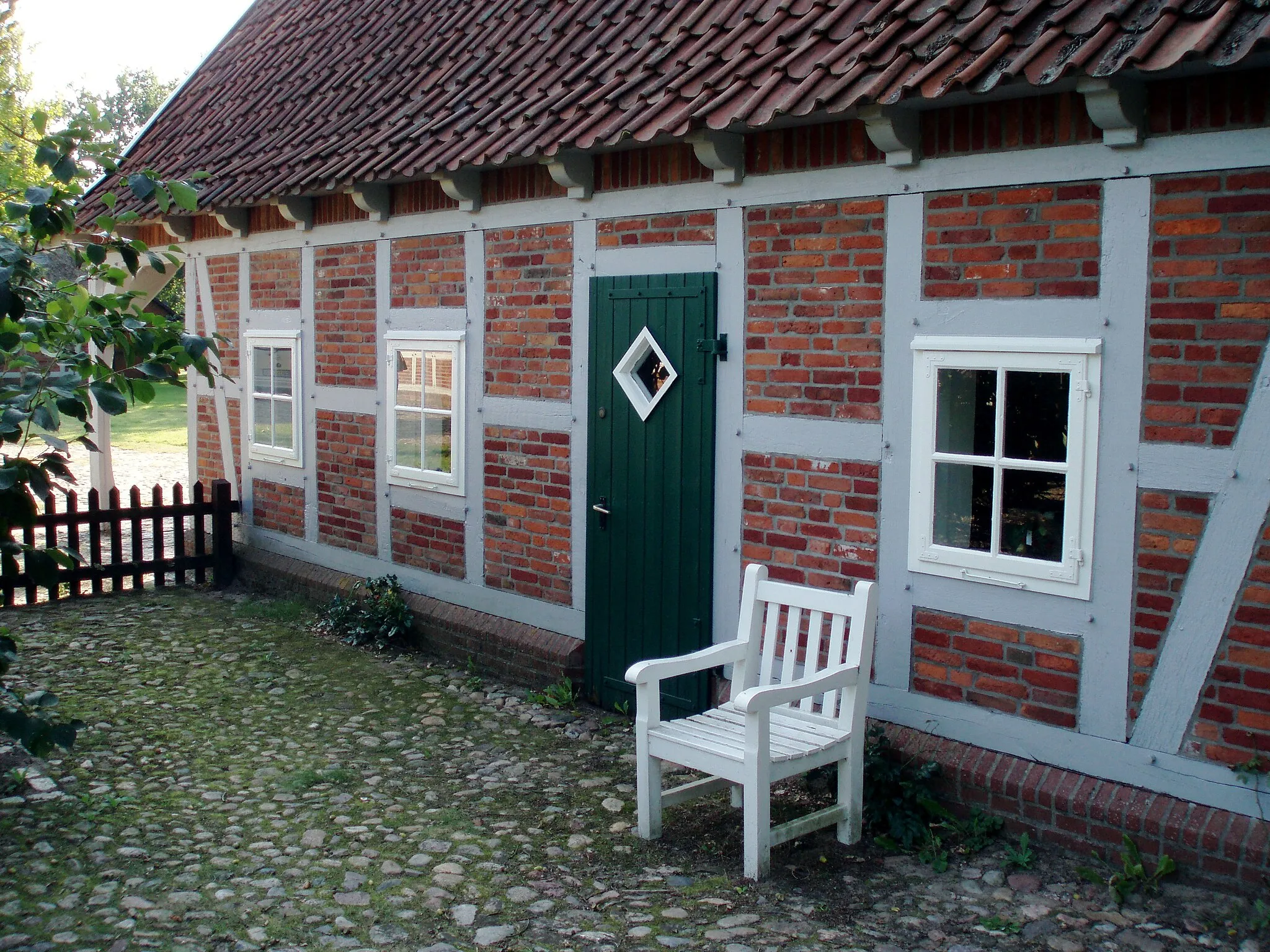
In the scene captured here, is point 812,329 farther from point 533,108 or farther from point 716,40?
point 533,108

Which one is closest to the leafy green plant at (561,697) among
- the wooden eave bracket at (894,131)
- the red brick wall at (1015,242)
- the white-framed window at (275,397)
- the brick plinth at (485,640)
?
the brick plinth at (485,640)

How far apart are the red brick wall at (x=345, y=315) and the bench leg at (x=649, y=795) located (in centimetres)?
473

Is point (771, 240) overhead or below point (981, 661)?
overhead

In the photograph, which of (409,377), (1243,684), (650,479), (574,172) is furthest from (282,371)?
(1243,684)

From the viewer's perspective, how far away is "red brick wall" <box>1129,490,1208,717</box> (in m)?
4.30

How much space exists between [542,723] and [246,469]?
201 inches

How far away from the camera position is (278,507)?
33.1ft

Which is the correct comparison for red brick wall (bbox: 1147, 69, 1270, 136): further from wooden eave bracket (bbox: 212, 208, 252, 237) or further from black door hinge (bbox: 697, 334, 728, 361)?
wooden eave bracket (bbox: 212, 208, 252, 237)

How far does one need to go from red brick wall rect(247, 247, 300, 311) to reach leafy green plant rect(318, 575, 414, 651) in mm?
2560

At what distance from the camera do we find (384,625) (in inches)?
325

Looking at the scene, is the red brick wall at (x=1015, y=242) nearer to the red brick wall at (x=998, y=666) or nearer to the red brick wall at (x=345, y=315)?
the red brick wall at (x=998, y=666)

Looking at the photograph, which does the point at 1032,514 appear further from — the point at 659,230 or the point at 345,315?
the point at 345,315

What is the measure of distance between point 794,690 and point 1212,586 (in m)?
1.57

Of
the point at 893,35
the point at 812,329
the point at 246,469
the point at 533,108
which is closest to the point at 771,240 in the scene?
the point at 812,329
